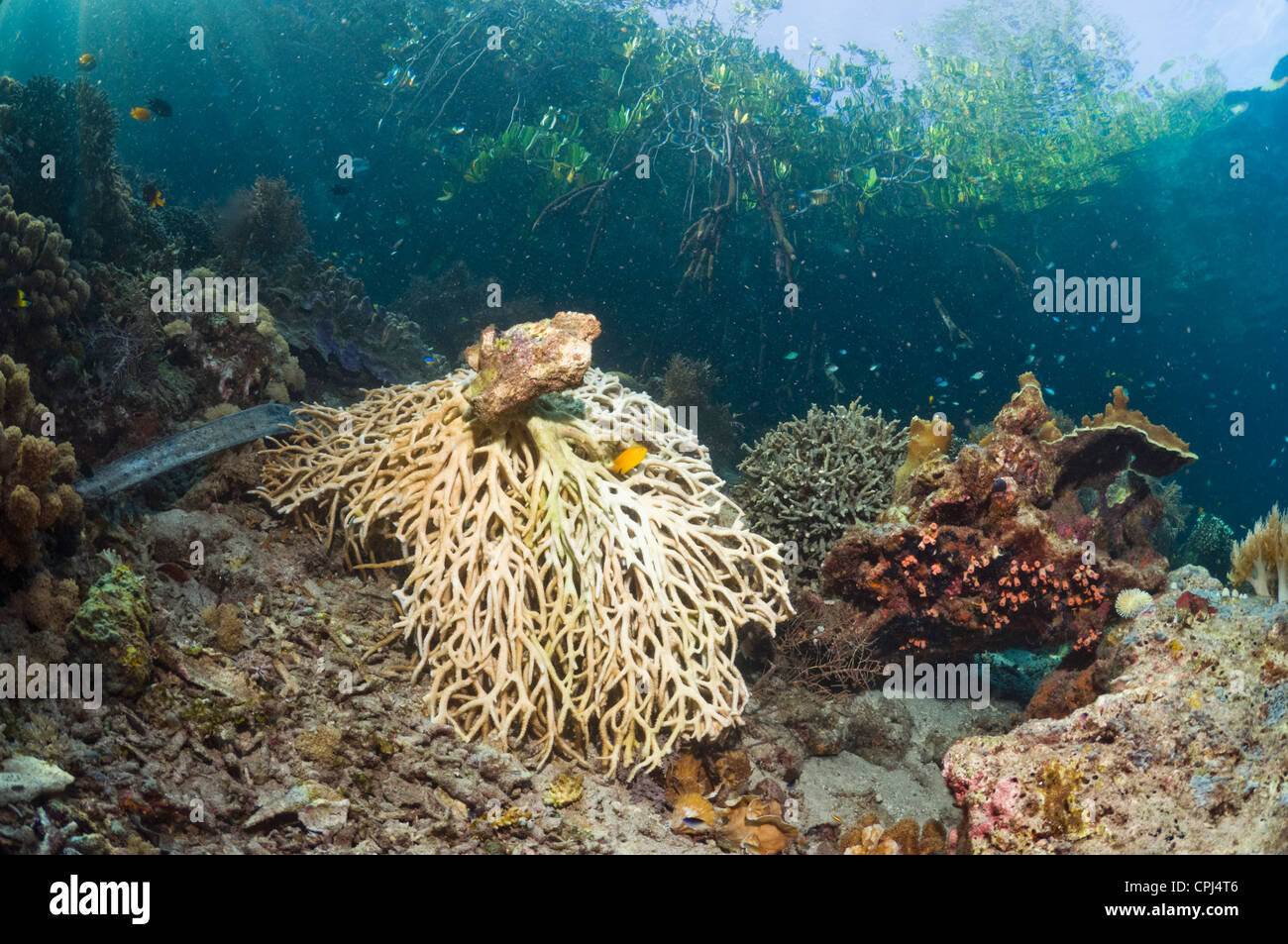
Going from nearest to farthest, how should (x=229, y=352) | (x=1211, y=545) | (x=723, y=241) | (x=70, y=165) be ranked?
(x=229, y=352) → (x=70, y=165) → (x=1211, y=545) → (x=723, y=241)

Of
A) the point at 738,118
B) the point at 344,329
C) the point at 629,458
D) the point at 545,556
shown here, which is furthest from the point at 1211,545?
the point at 344,329

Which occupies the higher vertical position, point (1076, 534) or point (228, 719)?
point (1076, 534)

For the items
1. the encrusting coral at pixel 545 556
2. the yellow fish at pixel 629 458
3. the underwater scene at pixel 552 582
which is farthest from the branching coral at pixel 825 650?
the yellow fish at pixel 629 458

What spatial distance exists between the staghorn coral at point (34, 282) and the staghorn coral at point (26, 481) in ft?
5.24

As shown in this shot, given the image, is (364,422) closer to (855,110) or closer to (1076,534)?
(1076,534)

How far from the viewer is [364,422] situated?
5012 millimetres

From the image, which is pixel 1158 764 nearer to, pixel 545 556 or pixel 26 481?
pixel 545 556

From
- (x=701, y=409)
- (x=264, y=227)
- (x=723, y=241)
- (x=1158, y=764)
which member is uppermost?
(x=723, y=241)

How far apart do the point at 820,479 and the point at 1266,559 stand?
3498 millimetres

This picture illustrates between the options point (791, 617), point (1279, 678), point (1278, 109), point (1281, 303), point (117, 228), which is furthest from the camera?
point (1281, 303)

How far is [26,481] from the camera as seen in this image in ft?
10.3

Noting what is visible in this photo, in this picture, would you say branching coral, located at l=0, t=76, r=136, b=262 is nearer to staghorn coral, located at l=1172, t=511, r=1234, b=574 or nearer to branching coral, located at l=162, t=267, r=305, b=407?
branching coral, located at l=162, t=267, r=305, b=407

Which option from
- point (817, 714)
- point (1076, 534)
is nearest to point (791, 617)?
point (817, 714)
